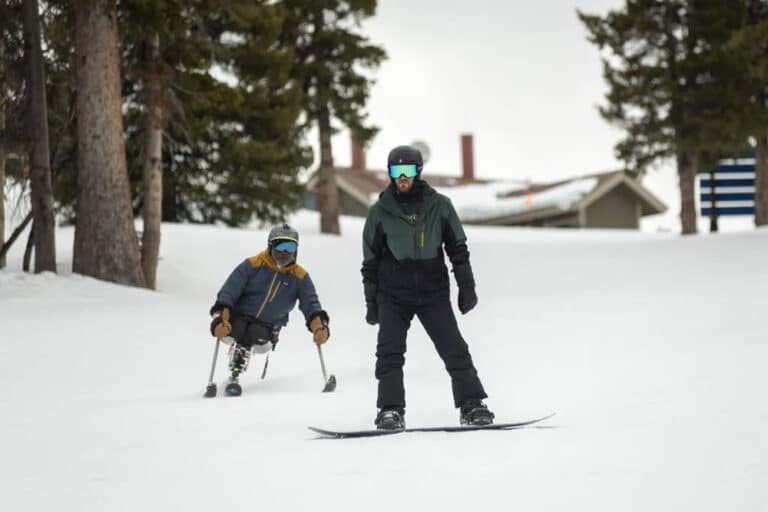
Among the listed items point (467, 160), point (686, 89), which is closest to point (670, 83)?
point (686, 89)

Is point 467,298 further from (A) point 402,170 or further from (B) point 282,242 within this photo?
(B) point 282,242

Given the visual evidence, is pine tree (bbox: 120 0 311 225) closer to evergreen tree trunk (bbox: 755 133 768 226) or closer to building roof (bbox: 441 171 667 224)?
evergreen tree trunk (bbox: 755 133 768 226)

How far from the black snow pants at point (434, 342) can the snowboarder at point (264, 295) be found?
62.5 inches

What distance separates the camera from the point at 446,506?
3613mm

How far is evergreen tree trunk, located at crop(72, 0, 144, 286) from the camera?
41.8 ft

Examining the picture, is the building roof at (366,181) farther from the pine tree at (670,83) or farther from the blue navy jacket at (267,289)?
the blue navy jacket at (267,289)

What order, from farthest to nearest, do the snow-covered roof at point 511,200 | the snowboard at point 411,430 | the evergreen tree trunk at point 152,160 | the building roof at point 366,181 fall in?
the building roof at point 366,181, the snow-covered roof at point 511,200, the evergreen tree trunk at point 152,160, the snowboard at point 411,430

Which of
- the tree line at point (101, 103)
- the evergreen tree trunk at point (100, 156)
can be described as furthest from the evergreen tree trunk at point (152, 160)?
the evergreen tree trunk at point (100, 156)

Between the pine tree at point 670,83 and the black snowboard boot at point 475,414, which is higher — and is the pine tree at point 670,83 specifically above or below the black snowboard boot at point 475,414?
above

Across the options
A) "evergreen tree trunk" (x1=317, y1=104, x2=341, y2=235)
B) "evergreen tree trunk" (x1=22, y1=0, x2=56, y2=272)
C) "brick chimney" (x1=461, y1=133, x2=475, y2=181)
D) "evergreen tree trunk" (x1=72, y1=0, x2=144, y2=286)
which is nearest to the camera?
"evergreen tree trunk" (x1=22, y1=0, x2=56, y2=272)

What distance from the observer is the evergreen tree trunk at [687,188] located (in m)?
26.5

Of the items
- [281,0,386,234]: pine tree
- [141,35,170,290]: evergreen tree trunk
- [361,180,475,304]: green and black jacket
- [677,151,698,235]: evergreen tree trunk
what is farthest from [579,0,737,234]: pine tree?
[361,180,475,304]: green and black jacket

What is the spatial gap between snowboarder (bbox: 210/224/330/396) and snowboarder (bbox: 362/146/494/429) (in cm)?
159

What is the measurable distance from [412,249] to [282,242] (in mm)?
1896
